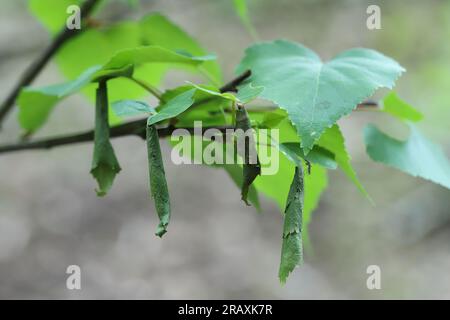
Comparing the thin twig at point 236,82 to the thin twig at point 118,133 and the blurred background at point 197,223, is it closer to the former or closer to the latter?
the thin twig at point 118,133

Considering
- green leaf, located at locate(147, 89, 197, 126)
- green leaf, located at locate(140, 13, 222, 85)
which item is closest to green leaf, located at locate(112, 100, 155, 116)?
green leaf, located at locate(147, 89, 197, 126)

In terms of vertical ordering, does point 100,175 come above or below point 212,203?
below

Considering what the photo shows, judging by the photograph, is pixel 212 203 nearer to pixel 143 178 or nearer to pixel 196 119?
pixel 143 178

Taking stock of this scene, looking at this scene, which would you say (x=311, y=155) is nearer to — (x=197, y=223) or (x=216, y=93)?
(x=216, y=93)

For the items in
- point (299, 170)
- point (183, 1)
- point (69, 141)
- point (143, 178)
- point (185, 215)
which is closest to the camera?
point (299, 170)

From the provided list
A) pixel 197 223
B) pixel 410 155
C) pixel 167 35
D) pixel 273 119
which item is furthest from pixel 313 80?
pixel 197 223

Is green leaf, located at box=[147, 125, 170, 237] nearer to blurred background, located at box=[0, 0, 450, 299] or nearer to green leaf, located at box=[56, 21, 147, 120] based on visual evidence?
green leaf, located at box=[56, 21, 147, 120]
